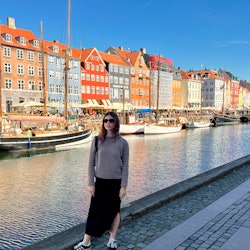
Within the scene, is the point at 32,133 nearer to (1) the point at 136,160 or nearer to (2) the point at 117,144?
(1) the point at 136,160

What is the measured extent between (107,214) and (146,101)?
74180mm

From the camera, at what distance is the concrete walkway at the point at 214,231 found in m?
4.42

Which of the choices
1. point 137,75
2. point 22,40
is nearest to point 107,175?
point 22,40

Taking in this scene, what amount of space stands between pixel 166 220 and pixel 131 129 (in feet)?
123

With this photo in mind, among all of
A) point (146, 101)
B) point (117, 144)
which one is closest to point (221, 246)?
point (117, 144)

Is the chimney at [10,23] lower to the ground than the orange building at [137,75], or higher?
higher

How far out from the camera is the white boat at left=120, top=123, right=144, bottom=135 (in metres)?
41.8

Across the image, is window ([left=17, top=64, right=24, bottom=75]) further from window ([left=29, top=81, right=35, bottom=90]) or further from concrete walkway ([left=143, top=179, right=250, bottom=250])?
concrete walkway ([left=143, top=179, right=250, bottom=250])

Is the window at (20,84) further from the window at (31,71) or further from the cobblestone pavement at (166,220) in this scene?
the cobblestone pavement at (166,220)

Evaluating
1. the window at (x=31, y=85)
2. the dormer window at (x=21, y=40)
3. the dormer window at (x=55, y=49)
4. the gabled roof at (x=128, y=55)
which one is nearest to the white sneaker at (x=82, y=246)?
the window at (x=31, y=85)

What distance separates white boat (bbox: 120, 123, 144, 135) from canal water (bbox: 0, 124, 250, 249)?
18.4 m

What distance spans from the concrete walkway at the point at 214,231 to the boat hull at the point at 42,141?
2153 centimetres

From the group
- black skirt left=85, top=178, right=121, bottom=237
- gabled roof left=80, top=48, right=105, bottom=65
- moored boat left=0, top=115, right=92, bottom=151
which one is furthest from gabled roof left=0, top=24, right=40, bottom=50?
black skirt left=85, top=178, right=121, bottom=237

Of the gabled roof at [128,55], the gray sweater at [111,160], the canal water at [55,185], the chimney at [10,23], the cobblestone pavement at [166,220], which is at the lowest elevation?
the canal water at [55,185]
